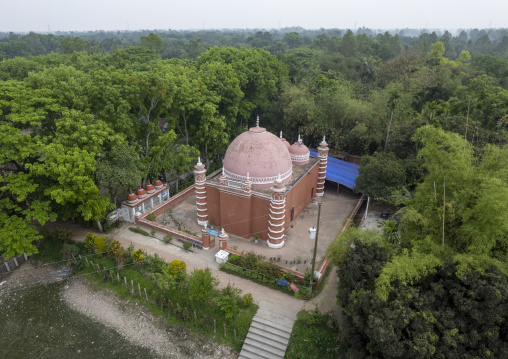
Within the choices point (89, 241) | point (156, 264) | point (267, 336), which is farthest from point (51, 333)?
point (267, 336)

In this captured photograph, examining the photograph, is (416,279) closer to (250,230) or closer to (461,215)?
(461,215)

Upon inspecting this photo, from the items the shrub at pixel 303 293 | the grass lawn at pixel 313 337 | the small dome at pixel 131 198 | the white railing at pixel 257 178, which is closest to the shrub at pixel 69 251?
the small dome at pixel 131 198

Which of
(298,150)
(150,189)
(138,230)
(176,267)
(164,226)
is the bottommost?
(138,230)

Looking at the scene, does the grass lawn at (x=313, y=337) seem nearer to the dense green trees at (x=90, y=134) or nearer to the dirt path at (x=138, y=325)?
the dirt path at (x=138, y=325)

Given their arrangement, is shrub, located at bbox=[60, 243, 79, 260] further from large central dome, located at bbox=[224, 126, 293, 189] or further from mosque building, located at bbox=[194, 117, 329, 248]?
large central dome, located at bbox=[224, 126, 293, 189]

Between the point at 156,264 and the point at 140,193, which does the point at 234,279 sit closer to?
the point at 156,264

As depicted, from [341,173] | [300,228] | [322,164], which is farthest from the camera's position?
[341,173]

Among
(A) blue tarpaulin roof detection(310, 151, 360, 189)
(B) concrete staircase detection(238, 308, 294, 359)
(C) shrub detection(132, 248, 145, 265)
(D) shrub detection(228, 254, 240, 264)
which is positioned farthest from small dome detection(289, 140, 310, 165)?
(C) shrub detection(132, 248, 145, 265)
